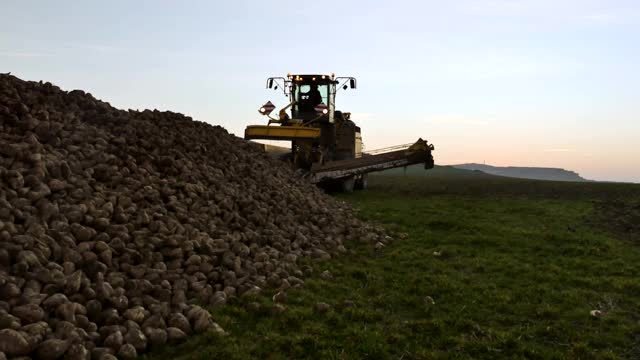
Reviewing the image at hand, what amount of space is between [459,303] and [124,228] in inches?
199

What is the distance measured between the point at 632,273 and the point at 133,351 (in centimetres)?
919

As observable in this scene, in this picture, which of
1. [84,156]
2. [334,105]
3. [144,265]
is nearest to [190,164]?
[84,156]

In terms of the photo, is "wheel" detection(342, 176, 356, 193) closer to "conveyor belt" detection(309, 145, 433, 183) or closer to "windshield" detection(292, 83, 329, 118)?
"conveyor belt" detection(309, 145, 433, 183)

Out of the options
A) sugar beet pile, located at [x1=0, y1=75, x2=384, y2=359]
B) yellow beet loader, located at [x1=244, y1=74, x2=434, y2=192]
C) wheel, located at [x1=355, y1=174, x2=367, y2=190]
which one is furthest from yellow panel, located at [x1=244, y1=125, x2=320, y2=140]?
sugar beet pile, located at [x1=0, y1=75, x2=384, y2=359]

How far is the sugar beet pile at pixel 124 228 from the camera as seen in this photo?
5.91 metres

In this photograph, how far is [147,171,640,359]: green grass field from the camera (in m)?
6.30

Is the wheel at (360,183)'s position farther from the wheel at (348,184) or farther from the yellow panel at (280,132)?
the yellow panel at (280,132)

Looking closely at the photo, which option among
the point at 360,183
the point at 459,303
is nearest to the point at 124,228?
the point at 459,303

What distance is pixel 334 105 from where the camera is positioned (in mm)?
23328

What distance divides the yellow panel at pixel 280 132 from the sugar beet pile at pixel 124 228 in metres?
6.72

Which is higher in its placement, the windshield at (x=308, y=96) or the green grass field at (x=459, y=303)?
the windshield at (x=308, y=96)

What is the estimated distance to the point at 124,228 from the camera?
7.82 metres

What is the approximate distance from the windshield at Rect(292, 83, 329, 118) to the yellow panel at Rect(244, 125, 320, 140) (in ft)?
8.52

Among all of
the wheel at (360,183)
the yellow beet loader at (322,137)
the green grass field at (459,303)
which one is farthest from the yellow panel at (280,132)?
the green grass field at (459,303)
